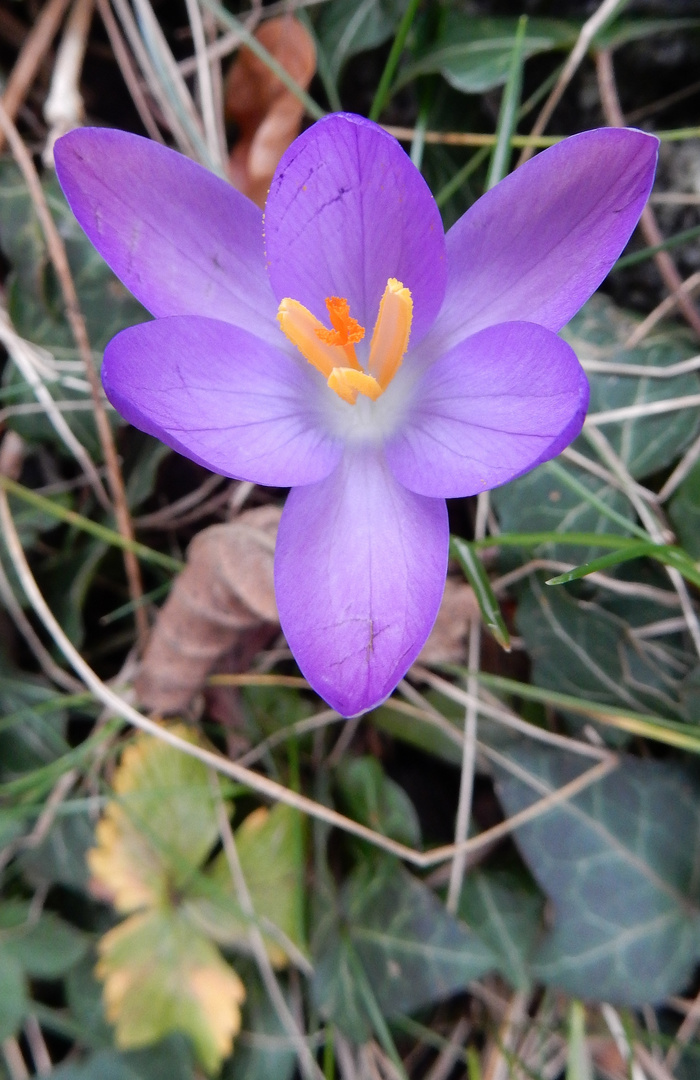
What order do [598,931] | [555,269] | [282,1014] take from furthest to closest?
[282,1014] → [598,931] → [555,269]

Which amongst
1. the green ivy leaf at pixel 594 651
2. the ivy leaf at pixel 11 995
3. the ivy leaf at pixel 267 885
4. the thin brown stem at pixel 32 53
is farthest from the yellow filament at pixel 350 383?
the ivy leaf at pixel 11 995

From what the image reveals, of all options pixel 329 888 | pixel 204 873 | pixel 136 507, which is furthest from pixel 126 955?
pixel 136 507

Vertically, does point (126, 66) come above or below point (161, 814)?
above

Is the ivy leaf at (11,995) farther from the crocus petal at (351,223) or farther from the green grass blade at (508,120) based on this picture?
the green grass blade at (508,120)

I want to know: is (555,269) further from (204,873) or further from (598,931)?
(204,873)

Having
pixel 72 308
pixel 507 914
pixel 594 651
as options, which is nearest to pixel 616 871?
pixel 507 914

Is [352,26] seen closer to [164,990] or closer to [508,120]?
[508,120]

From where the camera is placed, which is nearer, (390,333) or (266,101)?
(390,333)
